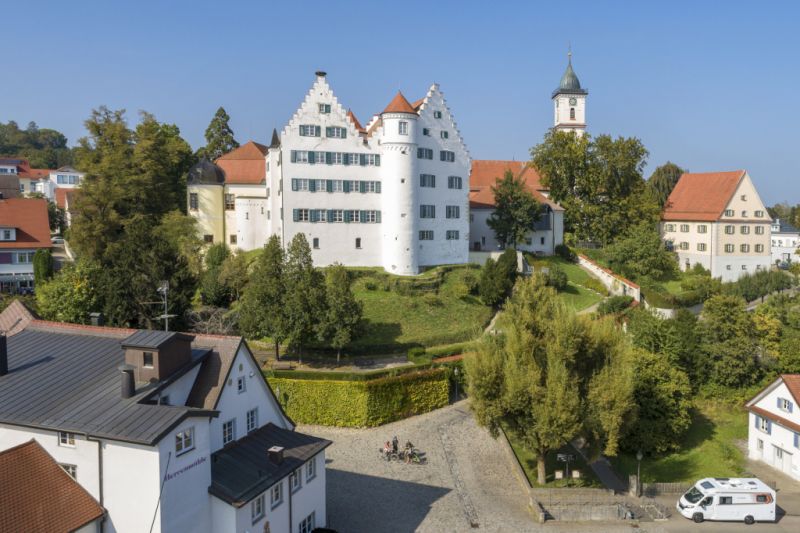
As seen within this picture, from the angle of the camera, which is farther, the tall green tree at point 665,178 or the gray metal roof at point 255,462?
the tall green tree at point 665,178

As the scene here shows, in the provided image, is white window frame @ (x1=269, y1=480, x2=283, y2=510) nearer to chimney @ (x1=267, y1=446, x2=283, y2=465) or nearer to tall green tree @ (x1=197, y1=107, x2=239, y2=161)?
chimney @ (x1=267, y1=446, x2=283, y2=465)

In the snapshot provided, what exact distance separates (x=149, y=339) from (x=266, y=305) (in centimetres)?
1853

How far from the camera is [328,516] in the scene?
87.9 feet

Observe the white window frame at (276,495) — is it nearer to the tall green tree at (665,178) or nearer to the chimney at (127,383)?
the chimney at (127,383)

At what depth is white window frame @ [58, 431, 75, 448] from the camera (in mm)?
19422

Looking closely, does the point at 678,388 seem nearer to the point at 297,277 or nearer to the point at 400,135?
the point at 297,277

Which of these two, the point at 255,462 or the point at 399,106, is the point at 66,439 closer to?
the point at 255,462

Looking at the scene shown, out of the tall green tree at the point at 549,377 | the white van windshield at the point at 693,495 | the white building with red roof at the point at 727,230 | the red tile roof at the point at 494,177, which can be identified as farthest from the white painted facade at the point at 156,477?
the white building with red roof at the point at 727,230

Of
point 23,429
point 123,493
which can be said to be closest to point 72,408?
point 23,429

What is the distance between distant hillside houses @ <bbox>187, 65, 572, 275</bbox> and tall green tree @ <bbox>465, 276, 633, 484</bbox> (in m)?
27.3

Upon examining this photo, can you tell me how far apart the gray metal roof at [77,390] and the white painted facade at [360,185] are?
30865 millimetres

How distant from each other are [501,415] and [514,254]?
29012mm

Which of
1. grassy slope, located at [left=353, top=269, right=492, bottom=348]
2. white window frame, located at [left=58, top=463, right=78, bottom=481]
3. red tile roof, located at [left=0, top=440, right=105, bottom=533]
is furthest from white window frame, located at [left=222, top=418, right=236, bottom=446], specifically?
grassy slope, located at [left=353, top=269, right=492, bottom=348]

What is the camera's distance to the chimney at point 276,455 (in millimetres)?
22891
